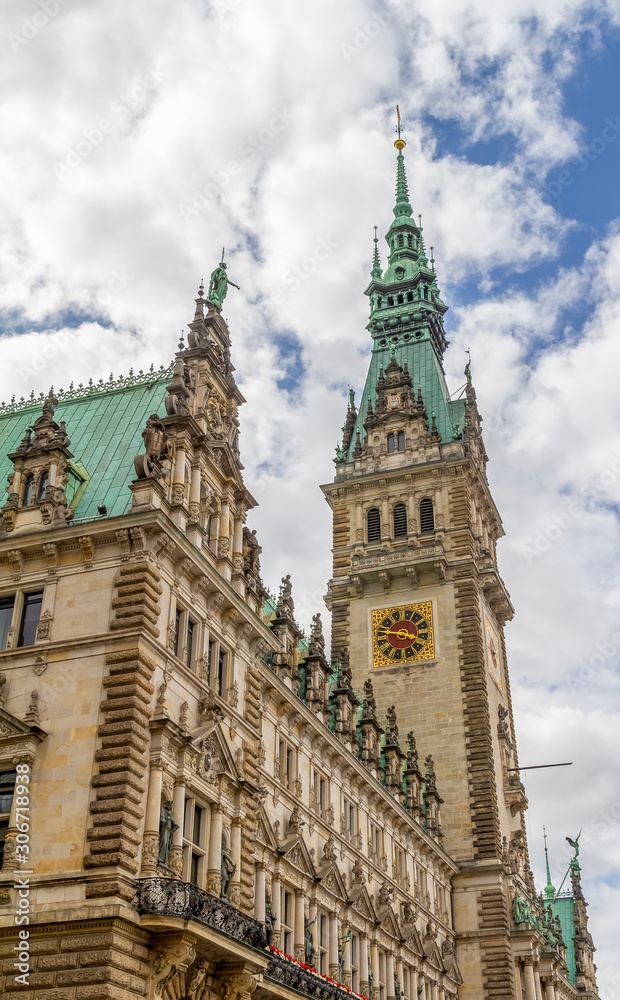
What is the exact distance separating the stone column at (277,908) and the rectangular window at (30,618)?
13.9 meters

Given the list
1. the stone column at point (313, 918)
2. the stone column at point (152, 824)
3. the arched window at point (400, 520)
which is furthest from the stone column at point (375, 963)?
the arched window at point (400, 520)

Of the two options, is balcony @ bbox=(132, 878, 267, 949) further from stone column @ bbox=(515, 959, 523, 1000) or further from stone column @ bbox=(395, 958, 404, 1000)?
stone column @ bbox=(515, 959, 523, 1000)

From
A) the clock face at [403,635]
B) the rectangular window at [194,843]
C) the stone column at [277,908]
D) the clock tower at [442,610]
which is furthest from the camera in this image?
the clock face at [403,635]

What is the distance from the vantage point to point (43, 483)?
35469mm

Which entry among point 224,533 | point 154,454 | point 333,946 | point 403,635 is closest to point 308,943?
point 333,946

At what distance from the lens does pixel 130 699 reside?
30.1 m

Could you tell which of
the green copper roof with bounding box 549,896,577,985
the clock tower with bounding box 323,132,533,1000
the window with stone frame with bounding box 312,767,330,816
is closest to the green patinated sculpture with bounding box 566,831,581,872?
the green copper roof with bounding box 549,896,577,985

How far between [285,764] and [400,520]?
33710 millimetres

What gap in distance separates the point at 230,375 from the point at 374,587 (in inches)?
1316

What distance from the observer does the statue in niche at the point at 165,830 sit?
29570mm

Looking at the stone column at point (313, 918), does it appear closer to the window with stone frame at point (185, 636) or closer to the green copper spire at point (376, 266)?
the window with stone frame at point (185, 636)

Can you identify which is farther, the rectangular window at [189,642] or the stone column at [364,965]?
the stone column at [364,965]

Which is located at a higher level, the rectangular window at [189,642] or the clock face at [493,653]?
the clock face at [493,653]

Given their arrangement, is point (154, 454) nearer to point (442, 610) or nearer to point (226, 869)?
point (226, 869)
